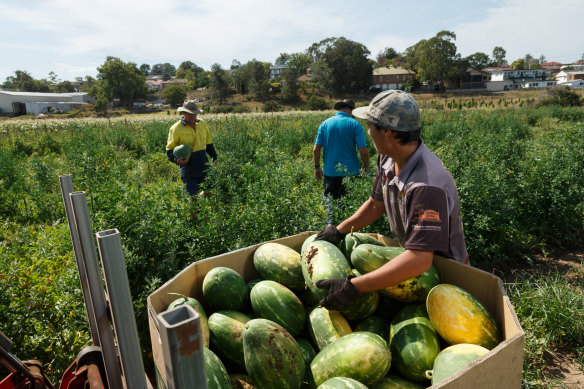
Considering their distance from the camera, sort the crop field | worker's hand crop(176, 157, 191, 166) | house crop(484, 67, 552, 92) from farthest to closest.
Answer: house crop(484, 67, 552, 92)
worker's hand crop(176, 157, 191, 166)
the crop field

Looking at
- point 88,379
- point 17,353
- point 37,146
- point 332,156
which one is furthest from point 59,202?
point 37,146

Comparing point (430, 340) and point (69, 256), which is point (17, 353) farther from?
point (430, 340)

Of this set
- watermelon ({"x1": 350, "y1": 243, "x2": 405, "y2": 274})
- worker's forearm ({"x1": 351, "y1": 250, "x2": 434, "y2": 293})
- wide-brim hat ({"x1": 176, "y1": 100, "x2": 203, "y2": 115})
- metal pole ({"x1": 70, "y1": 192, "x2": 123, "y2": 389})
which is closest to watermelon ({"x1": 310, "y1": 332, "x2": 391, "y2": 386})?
worker's forearm ({"x1": 351, "y1": 250, "x2": 434, "y2": 293})

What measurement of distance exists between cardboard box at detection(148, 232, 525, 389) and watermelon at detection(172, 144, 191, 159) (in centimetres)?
367

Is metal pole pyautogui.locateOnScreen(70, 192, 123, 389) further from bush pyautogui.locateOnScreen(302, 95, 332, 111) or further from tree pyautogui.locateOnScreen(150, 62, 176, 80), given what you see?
tree pyautogui.locateOnScreen(150, 62, 176, 80)

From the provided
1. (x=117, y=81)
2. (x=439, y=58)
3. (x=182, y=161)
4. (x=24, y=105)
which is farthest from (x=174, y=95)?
(x=182, y=161)

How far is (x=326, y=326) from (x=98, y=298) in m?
1.18

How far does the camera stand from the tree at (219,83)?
6665cm

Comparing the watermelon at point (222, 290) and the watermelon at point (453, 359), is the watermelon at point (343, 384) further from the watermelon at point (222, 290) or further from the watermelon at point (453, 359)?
the watermelon at point (222, 290)

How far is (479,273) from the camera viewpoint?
2092 mm

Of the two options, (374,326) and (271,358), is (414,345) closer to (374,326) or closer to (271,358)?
(374,326)

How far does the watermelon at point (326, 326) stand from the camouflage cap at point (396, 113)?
3.77ft

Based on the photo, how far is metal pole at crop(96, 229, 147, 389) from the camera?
1046 millimetres

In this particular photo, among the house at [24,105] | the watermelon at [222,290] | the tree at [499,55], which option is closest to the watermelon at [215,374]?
the watermelon at [222,290]
